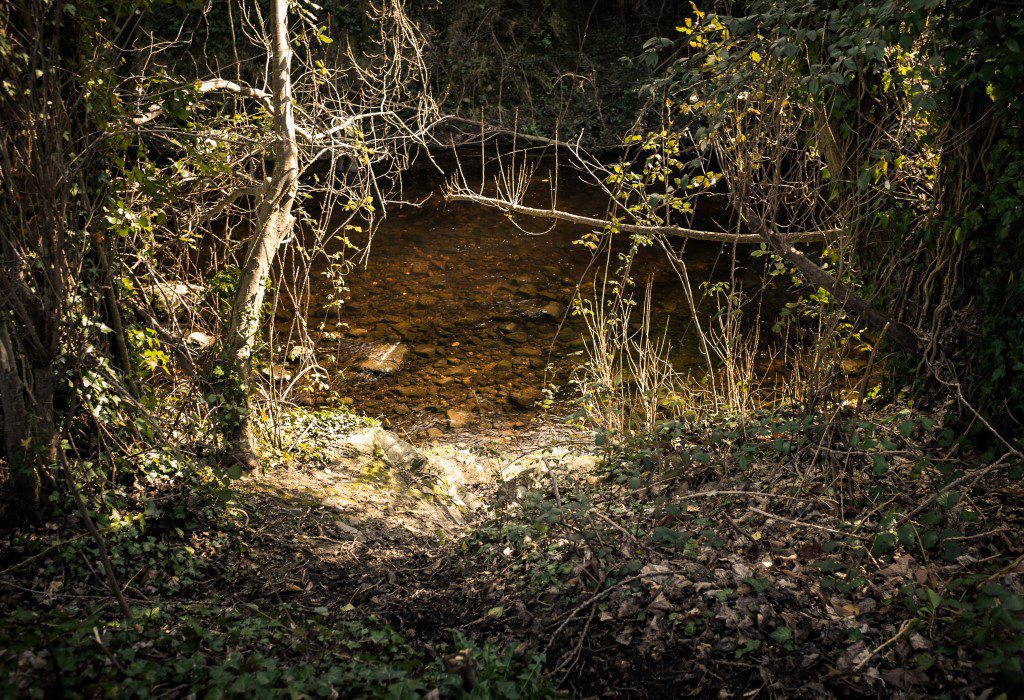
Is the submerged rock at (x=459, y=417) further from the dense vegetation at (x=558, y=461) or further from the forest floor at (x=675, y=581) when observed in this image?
the forest floor at (x=675, y=581)

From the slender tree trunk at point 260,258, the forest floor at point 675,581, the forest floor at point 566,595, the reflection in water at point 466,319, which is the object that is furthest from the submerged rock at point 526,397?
the slender tree trunk at point 260,258

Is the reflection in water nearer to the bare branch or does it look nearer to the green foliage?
the bare branch

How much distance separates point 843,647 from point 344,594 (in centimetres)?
263

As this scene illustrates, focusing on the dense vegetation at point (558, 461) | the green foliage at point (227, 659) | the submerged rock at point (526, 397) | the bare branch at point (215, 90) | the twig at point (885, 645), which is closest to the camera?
the green foliage at point (227, 659)

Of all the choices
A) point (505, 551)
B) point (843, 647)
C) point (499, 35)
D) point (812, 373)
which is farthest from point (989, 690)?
point (499, 35)

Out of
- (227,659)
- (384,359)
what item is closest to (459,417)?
(384,359)

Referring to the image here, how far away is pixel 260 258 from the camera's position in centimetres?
517

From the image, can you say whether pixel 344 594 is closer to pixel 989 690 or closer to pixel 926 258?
pixel 989 690

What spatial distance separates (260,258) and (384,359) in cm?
344

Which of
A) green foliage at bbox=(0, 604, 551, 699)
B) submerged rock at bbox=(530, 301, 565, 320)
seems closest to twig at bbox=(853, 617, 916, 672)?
green foliage at bbox=(0, 604, 551, 699)

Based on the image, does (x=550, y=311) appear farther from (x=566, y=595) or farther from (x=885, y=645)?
(x=885, y=645)

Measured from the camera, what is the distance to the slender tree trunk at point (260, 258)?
16.4ft

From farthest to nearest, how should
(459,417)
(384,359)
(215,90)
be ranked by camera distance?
(384,359)
(459,417)
(215,90)

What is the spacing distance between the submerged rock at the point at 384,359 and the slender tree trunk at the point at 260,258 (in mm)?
3093
